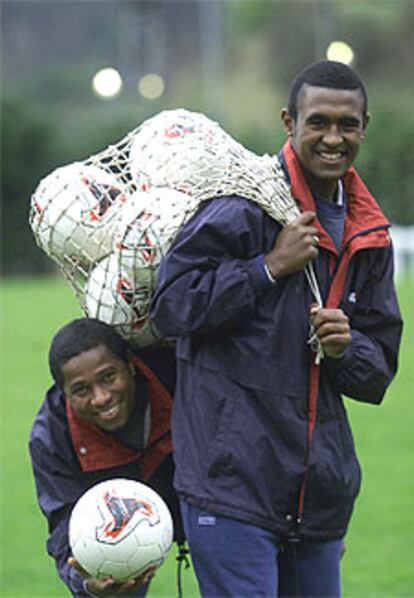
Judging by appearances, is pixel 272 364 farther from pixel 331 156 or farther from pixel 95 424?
pixel 95 424

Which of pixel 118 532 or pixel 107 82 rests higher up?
pixel 107 82

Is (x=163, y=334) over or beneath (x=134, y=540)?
over

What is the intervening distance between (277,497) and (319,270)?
2.33 feet

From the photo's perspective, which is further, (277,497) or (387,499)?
(387,499)

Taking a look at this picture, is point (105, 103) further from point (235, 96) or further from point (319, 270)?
point (319, 270)

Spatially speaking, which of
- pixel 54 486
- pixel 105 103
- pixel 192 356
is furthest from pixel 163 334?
pixel 105 103

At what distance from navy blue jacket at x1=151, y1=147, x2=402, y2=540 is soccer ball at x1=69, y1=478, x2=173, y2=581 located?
0.91ft

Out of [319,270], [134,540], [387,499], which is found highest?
[319,270]

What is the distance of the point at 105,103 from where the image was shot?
143 ft

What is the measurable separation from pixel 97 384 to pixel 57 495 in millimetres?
487

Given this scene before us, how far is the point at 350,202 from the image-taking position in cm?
462

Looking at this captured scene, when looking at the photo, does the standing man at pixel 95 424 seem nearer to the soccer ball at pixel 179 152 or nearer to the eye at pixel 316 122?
the soccer ball at pixel 179 152

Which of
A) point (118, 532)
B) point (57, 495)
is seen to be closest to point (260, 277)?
point (118, 532)

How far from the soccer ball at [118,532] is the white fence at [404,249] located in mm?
24651
